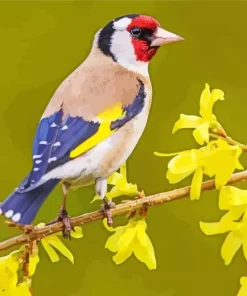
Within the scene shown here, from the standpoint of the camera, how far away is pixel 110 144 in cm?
85

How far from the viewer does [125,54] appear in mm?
951

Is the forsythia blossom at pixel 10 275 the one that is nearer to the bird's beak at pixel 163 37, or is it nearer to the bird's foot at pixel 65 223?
the bird's foot at pixel 65 223

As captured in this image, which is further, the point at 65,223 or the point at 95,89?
the point at 95,89

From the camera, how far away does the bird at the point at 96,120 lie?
76 centimetres

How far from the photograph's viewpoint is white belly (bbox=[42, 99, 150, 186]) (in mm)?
792

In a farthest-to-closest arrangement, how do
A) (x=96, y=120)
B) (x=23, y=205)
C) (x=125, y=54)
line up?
(x=125, y=54) → (x=96, y=120) → (x=23, y=205)

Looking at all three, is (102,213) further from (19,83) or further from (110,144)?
(19,83)

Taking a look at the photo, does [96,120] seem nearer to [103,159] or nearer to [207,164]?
[103,159]

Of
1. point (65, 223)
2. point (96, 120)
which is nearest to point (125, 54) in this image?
point (96, 120)

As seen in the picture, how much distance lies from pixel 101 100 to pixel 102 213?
148 millimetres

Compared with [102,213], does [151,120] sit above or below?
A: below

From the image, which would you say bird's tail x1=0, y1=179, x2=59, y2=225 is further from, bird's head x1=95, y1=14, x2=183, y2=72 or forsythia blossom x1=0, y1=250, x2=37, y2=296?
bird's head x1=95, y1=14, x2=183, y2=72

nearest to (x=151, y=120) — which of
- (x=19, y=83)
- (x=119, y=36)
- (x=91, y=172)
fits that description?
(x=19, y=83)

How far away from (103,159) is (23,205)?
0.11 meters
